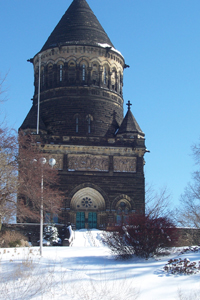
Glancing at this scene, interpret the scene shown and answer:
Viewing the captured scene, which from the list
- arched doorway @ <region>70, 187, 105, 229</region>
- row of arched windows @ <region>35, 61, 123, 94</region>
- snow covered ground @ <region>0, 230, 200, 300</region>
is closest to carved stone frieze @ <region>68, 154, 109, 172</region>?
arched doorway @ <region>70, 187, 105, 229</region>

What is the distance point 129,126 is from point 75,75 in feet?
19.5

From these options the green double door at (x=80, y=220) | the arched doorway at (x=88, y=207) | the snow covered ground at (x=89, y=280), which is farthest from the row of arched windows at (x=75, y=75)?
the snow covered ground at (x=89, y=280)

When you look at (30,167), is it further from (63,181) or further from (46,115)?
(46,115)

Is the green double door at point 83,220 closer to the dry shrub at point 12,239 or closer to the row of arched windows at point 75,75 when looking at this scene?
the dry shrub at point 12,239

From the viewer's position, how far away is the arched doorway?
32469mm

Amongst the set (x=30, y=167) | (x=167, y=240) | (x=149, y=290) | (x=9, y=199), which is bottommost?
(x=149, y=290)

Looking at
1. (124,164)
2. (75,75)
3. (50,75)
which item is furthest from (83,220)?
(50,75)

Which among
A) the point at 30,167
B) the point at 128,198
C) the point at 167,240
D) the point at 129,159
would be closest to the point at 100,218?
the point at 128,198

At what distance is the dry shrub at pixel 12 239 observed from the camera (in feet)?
71.3

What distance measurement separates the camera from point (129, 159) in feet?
108

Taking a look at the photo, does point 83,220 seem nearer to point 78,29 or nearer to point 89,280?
point 78,29

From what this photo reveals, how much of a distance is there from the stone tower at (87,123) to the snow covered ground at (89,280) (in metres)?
14.9

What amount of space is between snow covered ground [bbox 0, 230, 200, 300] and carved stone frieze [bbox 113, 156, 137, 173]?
17.2 meters

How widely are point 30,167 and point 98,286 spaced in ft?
27.4
